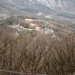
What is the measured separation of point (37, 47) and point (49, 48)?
1861 mm

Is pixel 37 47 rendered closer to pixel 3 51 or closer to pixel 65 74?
pixel 3 51

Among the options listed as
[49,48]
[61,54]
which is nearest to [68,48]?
[61,54]

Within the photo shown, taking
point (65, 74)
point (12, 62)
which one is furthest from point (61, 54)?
point (12, 62)

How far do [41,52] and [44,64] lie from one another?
2317mm

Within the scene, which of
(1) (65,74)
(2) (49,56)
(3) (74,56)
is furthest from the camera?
(2) (49,56)

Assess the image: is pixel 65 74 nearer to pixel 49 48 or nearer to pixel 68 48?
pixel 68 48

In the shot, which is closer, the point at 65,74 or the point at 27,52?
the point at 65,74

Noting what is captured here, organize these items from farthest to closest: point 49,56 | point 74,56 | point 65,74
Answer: point 49,56, point 74,56, point 65,74

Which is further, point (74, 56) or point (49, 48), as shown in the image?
point (49, 48)

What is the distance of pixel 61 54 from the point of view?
40000mm

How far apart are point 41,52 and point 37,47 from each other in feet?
4.09

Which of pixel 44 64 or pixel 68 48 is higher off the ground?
pixel 68 48

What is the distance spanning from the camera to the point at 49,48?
4262 centimetres

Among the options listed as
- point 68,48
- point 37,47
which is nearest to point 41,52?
point 37,47
